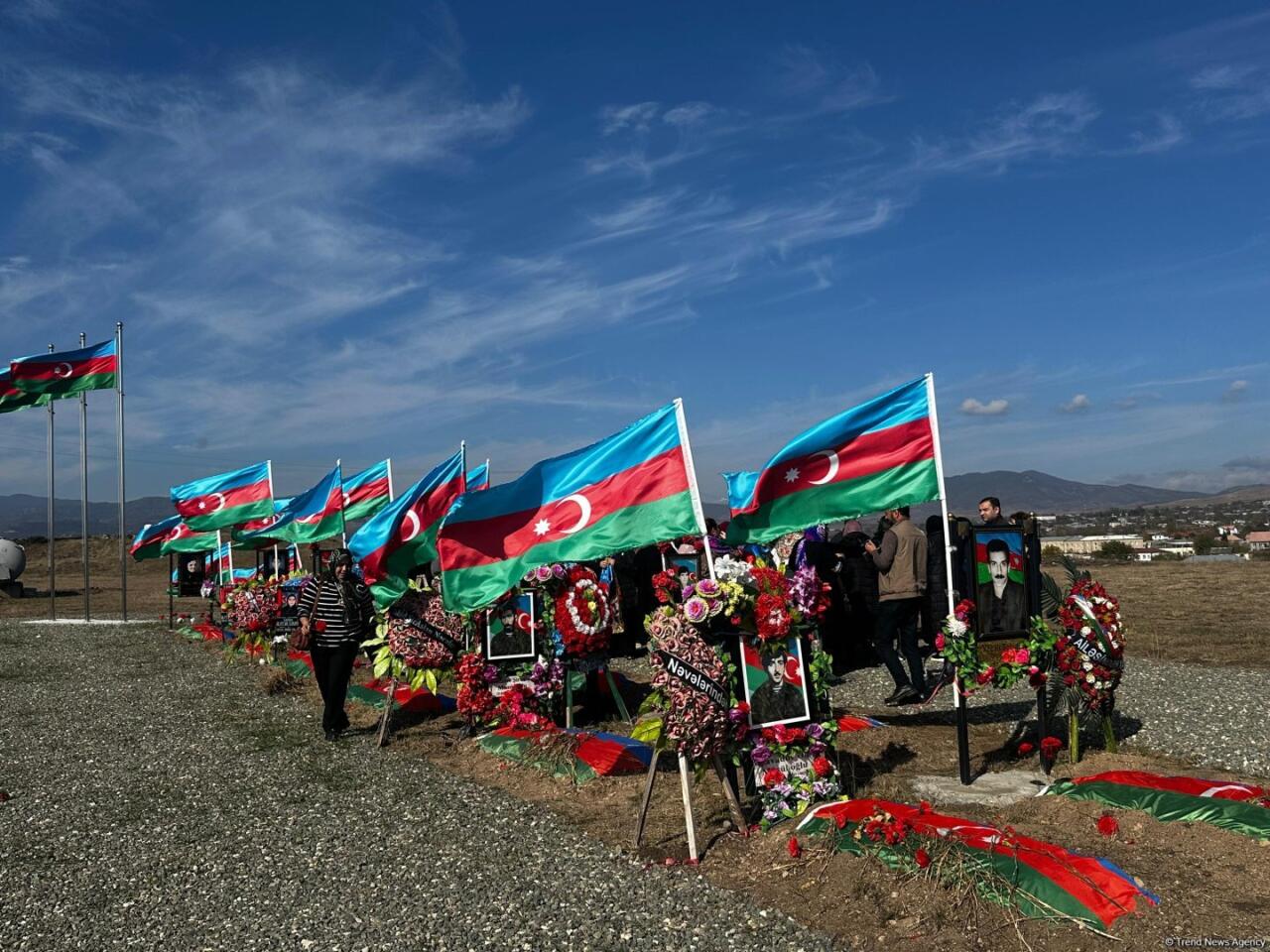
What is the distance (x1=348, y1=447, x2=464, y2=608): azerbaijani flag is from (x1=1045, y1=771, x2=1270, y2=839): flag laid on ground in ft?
20.7

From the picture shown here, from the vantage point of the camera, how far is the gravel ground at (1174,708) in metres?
9.30

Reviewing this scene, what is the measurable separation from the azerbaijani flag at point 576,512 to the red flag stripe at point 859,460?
0.76m

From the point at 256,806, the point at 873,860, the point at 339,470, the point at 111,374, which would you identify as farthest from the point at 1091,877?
the point at 111,374

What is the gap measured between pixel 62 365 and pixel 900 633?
23.2 meters

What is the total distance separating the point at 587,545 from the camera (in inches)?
298

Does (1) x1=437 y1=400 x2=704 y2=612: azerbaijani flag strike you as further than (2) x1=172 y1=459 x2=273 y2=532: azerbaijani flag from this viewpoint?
No

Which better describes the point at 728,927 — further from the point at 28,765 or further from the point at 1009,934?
the point at 28,765

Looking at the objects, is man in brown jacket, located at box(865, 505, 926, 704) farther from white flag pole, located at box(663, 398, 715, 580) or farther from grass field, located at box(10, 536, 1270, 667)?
grass field, located at box(10, 536, 1270, 667)

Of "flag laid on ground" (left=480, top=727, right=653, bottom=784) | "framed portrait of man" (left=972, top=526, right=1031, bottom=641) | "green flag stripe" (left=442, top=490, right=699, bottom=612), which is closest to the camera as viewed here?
"green flag stripe" (left=442, top=490, right=699, bottom=612)

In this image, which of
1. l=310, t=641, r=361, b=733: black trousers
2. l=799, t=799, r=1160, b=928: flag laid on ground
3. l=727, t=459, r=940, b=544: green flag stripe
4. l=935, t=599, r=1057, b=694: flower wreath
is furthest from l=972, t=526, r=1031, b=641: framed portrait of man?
l=310, t=641, r=361, b=733: black trousers

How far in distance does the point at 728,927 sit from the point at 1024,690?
8.55 m

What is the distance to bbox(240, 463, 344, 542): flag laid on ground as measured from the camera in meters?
14.3

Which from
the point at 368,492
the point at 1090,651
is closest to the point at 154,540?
the point at 368,492

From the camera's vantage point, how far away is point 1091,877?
525 centimetres
